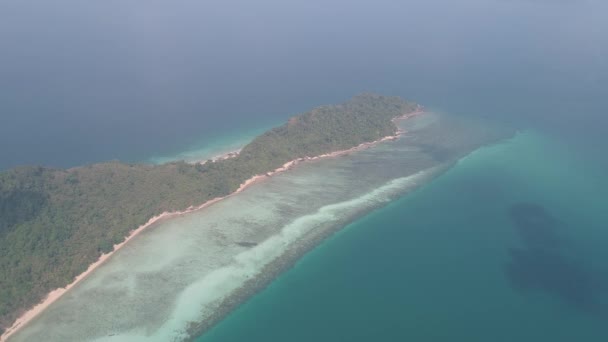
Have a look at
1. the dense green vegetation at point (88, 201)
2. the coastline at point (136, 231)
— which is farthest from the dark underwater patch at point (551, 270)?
the dense green vegetation at point (88, 201)

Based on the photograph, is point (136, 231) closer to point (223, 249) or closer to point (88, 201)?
point (88, 201)

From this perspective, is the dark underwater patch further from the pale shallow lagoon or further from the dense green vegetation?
the dense green vegetation

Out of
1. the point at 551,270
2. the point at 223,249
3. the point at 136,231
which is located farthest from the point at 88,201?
the point at 551,270

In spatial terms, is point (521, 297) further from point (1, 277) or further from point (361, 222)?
point (1, 277)

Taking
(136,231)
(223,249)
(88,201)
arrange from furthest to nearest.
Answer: (88,201) → (136,231) → (223,249)

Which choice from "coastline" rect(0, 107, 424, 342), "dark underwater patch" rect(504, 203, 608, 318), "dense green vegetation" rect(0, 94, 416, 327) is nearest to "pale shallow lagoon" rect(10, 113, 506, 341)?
"coastline" rect(0, 107, 424, 342)

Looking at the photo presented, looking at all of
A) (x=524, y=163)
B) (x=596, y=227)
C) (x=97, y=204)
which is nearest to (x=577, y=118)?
(x=524, y=163)
